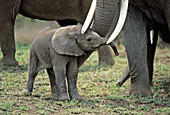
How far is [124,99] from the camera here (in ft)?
16.8

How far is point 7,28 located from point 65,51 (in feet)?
11.1

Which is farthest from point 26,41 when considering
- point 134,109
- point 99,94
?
point 134,109

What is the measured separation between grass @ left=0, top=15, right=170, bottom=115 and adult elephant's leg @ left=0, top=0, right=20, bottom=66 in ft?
0.86

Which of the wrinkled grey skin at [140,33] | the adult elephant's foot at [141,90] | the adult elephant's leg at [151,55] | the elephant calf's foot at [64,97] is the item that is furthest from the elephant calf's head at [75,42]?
the adult elephant's leg at [151,55]

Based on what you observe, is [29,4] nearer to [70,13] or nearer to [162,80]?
[70,13]

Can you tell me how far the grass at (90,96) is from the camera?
13.9ft

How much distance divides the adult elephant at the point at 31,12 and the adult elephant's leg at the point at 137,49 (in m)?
2.18

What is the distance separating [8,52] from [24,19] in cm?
503

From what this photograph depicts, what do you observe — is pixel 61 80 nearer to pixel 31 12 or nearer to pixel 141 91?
pixel 141 91

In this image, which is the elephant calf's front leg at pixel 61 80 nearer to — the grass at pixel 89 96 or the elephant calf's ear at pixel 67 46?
the grass at pixel 89 96

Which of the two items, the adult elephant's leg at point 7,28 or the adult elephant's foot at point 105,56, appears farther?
the adult elephant's foot at point 105,56

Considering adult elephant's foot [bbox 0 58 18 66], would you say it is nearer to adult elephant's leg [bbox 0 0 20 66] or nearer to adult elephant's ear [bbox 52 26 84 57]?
adult elephant's leg [bbox 0 0 20 66]

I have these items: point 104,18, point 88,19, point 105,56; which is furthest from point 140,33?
point 105,56

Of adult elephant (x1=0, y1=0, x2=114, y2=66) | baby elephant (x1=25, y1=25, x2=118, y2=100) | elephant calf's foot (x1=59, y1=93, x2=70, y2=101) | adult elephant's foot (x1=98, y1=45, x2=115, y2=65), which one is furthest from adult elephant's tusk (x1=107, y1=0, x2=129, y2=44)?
adult elephant's foot (x1=98, y1=45, x2=115, y2=65)
